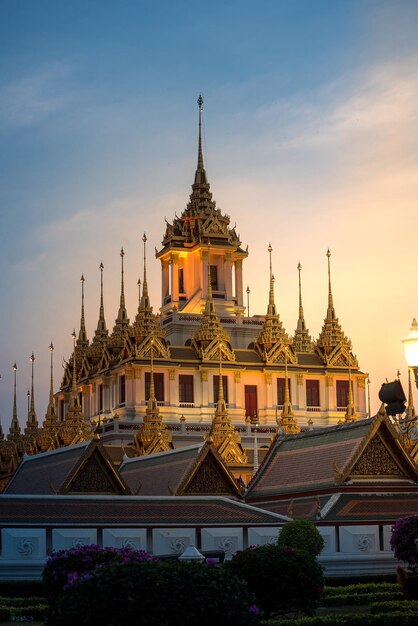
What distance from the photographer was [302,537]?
30.2 metres

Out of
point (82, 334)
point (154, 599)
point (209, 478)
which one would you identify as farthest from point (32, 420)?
point (154, 599)

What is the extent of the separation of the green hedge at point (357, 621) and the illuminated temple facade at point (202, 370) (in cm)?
4652

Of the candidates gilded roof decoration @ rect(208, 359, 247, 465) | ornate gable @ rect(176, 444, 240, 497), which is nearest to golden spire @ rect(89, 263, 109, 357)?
gilded roof decoration @ rect(208, 359, 247, 465)

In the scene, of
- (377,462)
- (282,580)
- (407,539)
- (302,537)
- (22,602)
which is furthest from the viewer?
(377,462)

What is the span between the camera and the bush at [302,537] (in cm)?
2997

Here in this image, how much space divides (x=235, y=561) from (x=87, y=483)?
16013 mm

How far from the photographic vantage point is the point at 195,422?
73.4m

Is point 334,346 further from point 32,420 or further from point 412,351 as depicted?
point 412,351

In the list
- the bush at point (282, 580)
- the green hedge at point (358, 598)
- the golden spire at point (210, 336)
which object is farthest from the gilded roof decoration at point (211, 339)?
the bush at point (282, 580)

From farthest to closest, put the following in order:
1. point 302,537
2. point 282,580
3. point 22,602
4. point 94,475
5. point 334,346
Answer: point 334,346 → point 94,475 → point 302,537 → point 22,602 → point 282,580

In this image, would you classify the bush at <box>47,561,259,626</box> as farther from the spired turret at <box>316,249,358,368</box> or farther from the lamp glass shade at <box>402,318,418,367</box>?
the spired turret at <box>316,249,358,368</box>

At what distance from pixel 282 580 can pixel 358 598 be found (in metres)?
4.66

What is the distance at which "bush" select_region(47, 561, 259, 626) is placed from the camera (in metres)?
14.3

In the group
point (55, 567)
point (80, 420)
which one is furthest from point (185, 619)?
point (80, 420)
